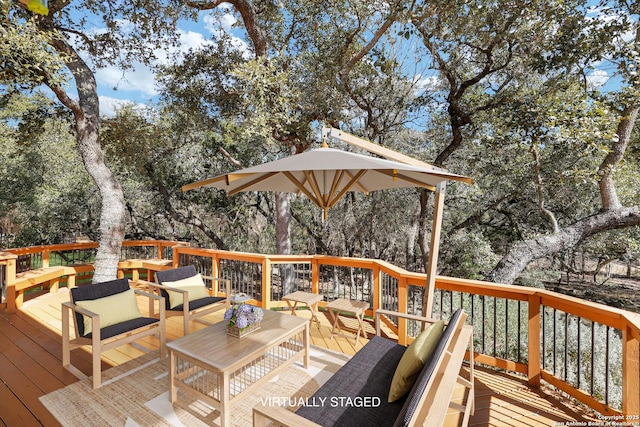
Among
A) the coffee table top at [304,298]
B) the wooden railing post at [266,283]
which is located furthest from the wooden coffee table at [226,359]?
the wooden railing post at [266,283]

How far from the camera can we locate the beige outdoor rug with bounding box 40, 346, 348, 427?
2520mm

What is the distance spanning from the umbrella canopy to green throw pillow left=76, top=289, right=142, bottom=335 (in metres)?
1.75

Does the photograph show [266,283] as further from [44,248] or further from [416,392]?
[44,248]

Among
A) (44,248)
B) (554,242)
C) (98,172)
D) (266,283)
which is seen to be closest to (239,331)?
(266,283)

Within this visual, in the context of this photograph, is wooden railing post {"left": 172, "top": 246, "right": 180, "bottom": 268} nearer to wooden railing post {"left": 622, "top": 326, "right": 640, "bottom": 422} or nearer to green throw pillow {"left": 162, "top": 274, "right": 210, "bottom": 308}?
green throw pillow {"left": 162, "top": 274, "right": 210, "bottom": 308}

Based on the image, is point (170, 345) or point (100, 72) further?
point (100, 72)

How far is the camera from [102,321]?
329cm

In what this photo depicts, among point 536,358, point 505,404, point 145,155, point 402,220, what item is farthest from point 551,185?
point 145,155

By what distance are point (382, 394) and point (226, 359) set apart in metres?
1.26

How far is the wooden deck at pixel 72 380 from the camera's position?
251cm

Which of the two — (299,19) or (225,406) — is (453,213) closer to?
(299,19)

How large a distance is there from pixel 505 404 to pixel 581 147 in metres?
5.70

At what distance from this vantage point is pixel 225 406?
2.32 m

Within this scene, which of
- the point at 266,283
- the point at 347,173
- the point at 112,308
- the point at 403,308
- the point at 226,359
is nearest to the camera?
the point at 226,359
